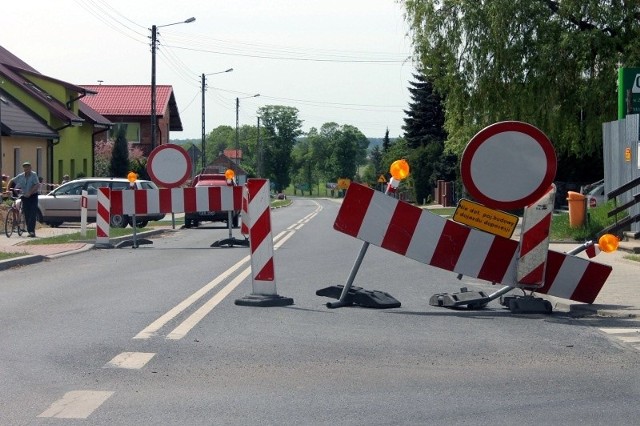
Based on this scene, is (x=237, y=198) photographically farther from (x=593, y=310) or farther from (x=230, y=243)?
(x=593, y=310)

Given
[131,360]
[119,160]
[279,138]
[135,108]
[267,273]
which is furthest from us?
[279,138]

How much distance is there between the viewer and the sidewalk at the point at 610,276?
11.3 metres

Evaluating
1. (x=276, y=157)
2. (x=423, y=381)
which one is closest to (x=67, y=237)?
(x=423, y=381)

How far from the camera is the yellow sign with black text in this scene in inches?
436

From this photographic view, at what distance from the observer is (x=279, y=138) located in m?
181

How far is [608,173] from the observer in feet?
81.3

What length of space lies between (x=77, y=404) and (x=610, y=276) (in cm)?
1002

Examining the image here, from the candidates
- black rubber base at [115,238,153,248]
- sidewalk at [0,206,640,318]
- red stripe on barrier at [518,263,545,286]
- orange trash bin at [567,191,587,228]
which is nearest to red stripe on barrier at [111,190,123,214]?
black rubber base at [115,238,153,248]

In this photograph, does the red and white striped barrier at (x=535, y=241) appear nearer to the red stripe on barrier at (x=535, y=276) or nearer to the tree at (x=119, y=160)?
the red stripe on barrier at (x=535, y=276)

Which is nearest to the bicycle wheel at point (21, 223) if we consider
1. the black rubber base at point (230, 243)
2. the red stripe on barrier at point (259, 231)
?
the black rubber base at point (230, 243)

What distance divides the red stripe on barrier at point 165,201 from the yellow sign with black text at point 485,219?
42.1 ft

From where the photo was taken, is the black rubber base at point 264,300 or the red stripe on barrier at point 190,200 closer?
the black rubber base at point 264,300

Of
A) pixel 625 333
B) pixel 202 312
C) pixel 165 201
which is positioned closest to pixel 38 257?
pixel 165 201

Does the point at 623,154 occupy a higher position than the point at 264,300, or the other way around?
the point at 623,154
